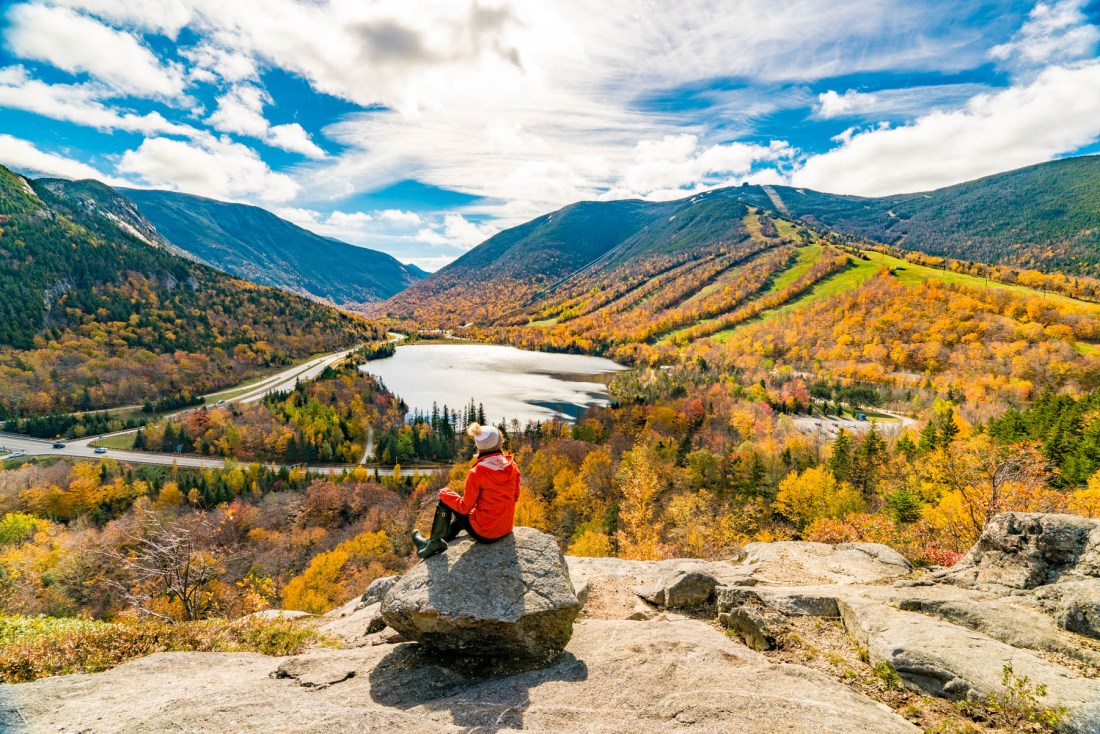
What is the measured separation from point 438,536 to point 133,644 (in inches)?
237

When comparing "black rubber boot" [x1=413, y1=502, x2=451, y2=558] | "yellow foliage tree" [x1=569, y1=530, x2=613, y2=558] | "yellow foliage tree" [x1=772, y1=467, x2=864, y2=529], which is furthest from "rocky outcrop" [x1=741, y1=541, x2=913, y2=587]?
"yellow foliage tree" [x1=772, y1=467, x2=864, y2=529]

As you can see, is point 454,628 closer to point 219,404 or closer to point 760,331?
point 219,404

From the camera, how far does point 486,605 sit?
269 inches

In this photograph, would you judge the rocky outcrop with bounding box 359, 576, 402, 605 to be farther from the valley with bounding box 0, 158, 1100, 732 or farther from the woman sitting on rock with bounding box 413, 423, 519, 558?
the woman sitting on rock with bounding box 413, 423, 519, 558

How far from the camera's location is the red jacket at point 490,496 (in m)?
7.65

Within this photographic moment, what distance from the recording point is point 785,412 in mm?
110500

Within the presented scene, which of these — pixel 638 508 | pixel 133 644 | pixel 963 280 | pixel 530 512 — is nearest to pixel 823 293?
pixel 963 280

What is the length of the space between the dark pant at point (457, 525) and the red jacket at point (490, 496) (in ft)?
0.26

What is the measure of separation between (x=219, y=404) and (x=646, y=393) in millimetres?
118410

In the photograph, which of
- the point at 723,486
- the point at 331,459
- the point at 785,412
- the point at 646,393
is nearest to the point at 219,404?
the point at 331,459

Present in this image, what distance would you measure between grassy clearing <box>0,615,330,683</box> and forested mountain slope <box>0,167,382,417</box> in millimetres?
162706

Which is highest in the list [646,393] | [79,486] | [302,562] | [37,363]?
[37,363]

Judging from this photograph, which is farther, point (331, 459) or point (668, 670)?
point (331, 459)

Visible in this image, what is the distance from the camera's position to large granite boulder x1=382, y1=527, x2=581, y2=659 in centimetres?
676
